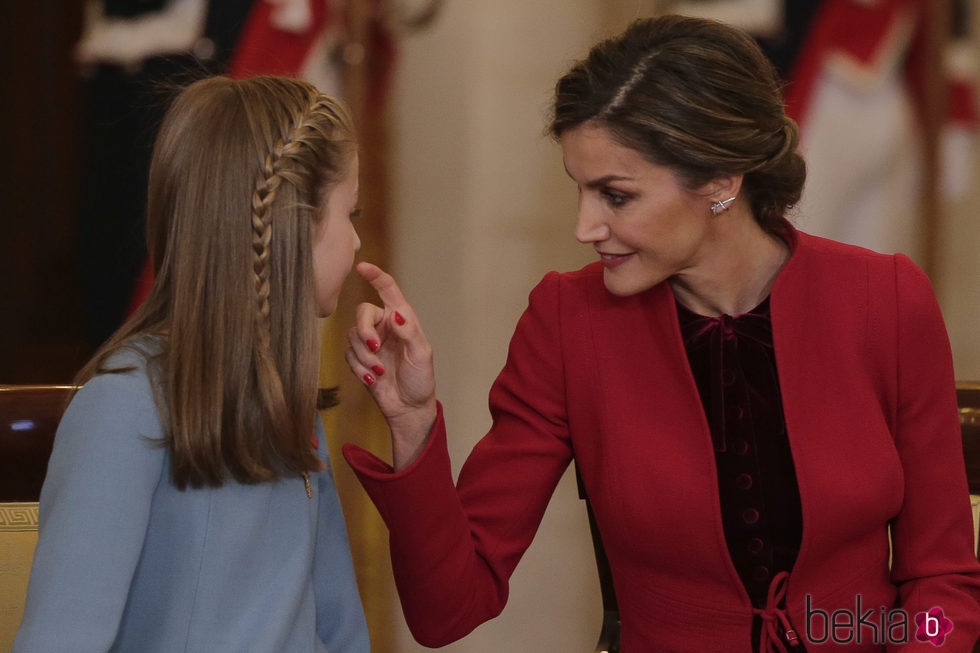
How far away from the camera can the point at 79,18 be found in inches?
101

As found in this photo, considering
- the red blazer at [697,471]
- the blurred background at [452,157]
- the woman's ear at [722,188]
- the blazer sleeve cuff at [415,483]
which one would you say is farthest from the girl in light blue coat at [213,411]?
the blurred background at [452,157]

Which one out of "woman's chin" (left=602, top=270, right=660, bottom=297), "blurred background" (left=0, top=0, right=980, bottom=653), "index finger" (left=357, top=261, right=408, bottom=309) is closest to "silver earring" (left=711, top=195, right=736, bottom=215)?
"woman's chin" (left=602, top=270, right=660, bottom=297)

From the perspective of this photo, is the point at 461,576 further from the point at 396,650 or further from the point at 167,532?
the point at 396,650

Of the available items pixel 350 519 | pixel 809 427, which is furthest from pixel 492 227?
pixel 809 427

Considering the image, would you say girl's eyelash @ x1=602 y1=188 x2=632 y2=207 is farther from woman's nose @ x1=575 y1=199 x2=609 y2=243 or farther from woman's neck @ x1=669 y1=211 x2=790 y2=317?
woman's neck @ x1=669 y1=211 x2=790 y2=317

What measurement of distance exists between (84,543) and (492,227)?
5.69 ft

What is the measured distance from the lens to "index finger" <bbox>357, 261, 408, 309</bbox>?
1411mm

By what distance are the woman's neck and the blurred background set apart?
1016mm

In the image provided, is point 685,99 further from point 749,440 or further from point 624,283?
point 749,440

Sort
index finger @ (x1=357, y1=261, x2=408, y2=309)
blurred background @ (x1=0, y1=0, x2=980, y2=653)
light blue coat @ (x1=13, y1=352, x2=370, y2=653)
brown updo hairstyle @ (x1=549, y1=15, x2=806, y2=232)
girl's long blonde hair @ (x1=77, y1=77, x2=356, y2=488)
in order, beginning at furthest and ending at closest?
blurred background @ (x1=0, y1=0, x2=980, y2=653), brown updo hairstyle @ (x1=549, y1=15, x2=806, y2=232), index finger @ (x1=357, y1=261, x2=408, y2=309), girl's long blonde hair @ (x1=77, y1=77, x2=356, y2=488), light blue coat @ (x1=13, y1=352, x2=370, y2=653)

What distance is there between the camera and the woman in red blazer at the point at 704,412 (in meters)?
1.52

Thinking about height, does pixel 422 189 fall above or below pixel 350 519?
above

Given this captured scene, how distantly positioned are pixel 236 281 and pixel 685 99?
68 centimetres

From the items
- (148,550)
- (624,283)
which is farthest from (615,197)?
(148,550)
